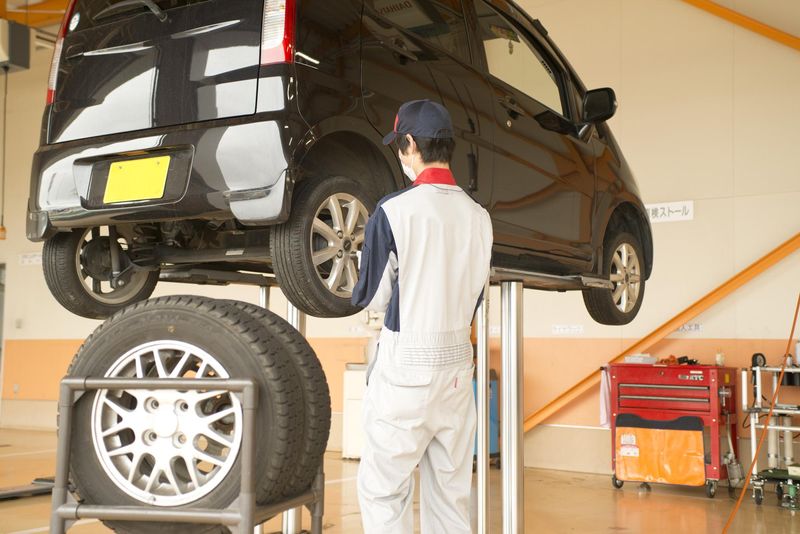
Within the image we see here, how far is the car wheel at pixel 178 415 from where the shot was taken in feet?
5.80

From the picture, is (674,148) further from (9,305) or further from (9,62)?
(9,305)

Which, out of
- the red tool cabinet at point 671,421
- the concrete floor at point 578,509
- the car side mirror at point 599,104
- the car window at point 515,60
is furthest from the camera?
the red tool cabinet at point 671,421

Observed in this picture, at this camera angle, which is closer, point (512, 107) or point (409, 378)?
point (409, 378)

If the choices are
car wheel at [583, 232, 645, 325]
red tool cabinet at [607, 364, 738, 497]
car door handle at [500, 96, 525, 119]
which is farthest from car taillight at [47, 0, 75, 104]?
red tool cabinet at [607, 364, 738, 497]

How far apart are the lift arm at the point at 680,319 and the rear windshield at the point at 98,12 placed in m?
5.77

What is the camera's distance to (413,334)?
1.99 m

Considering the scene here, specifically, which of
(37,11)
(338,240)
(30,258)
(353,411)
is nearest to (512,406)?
(338,240)

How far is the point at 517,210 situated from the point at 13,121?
35.1 ft

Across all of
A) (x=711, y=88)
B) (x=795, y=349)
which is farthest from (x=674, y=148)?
(x=795, y=349)

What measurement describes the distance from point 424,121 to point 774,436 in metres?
5.45

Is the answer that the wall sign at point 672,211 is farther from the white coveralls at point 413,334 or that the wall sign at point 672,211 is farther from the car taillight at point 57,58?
the car taillight at point 57,58

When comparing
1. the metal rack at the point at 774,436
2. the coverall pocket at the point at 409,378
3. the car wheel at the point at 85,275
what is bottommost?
the metal rack at the point at 774,436

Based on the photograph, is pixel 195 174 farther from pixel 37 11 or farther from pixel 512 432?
pixel 37 11

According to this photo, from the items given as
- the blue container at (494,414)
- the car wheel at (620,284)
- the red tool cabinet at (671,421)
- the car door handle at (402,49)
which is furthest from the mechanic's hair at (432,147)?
the blue container at (494,414)
